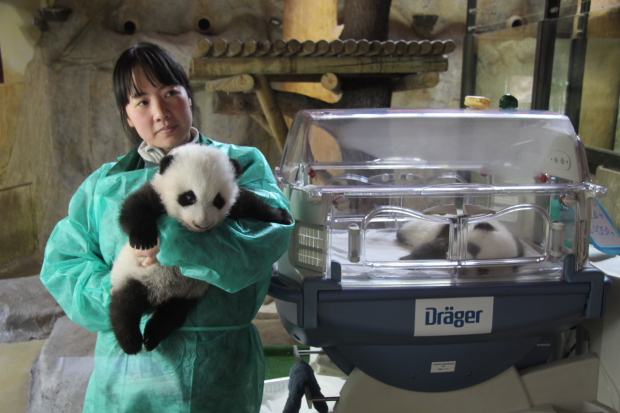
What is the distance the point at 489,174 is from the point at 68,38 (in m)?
5.58

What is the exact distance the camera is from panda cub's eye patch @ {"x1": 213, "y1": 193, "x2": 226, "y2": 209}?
3.65ft

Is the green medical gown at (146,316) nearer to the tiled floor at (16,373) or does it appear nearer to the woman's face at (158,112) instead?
the woman's face at (158,112)

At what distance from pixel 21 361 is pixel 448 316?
9.22ft

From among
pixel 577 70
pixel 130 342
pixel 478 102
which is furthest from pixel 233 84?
pixel 130 342

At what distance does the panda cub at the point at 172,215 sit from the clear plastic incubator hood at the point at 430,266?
23cm

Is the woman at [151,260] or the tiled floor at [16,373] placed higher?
the woman at [151,260]

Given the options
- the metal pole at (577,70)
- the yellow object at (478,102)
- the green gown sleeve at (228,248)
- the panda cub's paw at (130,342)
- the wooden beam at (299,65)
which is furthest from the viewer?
the wooden beam at (299,65)

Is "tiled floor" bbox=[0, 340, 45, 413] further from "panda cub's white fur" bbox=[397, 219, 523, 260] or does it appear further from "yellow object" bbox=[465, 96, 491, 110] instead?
"yellow object" bbox=[465, 96, 491, 110]

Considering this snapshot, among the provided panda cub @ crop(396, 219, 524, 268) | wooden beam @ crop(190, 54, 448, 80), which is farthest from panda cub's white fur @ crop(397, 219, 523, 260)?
wooden beam @ crop(190, 54, 448, 80)

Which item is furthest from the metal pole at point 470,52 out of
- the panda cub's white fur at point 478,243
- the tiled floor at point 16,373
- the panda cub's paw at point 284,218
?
the tiled floor at point 16,373

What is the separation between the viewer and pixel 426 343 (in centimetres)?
145

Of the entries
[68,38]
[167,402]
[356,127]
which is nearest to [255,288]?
[167,402]

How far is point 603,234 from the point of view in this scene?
1709 millimetres

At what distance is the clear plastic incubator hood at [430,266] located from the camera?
1.41m
